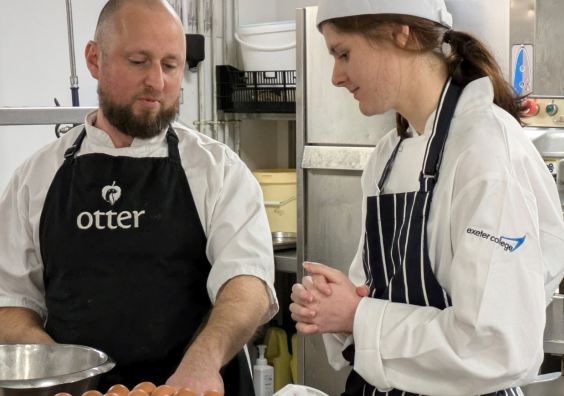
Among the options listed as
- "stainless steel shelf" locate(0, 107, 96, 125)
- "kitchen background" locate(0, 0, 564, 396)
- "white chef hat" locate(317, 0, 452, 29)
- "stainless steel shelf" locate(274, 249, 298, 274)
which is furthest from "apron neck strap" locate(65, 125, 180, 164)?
"stainless steel shelf" locate(274, 249, 298, 274)

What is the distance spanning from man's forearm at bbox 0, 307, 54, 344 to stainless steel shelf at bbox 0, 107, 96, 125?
2.27ft

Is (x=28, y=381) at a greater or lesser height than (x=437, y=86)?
lesser

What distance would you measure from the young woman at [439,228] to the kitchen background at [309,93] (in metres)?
1.44

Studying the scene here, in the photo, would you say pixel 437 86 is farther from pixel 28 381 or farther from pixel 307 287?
pixel 28 381

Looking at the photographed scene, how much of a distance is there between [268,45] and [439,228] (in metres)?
2.81

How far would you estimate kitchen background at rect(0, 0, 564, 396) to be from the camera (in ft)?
10.2

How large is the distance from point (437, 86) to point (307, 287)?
0.46 m

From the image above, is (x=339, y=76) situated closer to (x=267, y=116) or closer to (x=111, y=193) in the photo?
(x=111, y=193)

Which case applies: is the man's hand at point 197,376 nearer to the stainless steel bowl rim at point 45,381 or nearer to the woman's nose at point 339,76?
the stainless steel bowl rim at point 45,381

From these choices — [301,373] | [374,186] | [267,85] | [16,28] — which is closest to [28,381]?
[374,186]

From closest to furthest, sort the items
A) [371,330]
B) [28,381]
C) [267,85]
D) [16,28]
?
[28,381] → [371,330] → [16,28] → [267,85]

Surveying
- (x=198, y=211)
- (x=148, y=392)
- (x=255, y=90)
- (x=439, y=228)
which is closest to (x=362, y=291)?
(x=439, y=228)

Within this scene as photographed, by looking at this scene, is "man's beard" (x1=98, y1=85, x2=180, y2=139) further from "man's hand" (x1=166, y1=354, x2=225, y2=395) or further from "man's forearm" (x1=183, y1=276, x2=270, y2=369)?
"man's hand" (x1=166, y1=354, x2=225, y2=395)

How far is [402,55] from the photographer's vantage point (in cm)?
163
